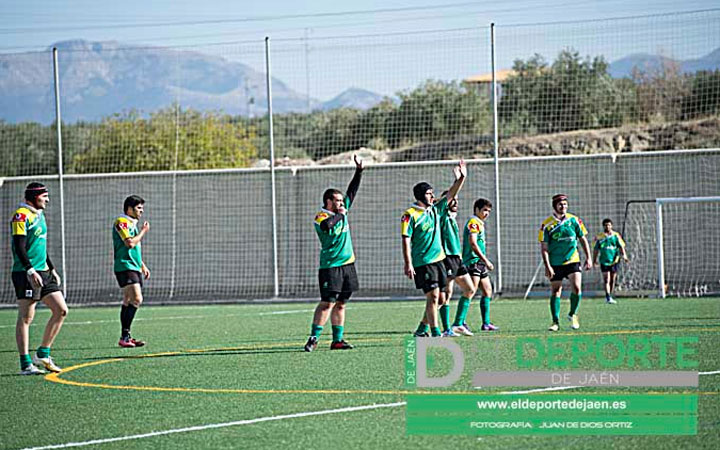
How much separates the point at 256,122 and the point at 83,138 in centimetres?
790

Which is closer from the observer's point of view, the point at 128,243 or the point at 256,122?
the point at 128,243

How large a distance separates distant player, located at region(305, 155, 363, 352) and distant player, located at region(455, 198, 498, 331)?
3027mm

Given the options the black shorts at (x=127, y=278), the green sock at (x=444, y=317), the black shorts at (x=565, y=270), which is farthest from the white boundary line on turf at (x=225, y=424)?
the black shorts at (x=565, y=270)

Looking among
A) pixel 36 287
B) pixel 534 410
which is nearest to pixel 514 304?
pixel 36 287

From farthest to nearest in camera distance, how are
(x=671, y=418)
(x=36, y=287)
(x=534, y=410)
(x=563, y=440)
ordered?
(x=36, y=287) → (x=534, y=410) → (x=671, y=418) → (x=563, y=440)

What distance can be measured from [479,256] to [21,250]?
22.8 feet

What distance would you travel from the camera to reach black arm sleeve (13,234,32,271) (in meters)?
12.1

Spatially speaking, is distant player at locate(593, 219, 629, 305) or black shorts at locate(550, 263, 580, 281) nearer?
black shorts at locate(550, 263, 580, 281)

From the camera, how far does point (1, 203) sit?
93.7ft

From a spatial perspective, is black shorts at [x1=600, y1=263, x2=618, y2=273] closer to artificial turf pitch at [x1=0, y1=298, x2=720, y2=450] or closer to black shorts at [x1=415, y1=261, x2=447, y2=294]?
artificial turf pitch at [x1=0, y1=298, x2=720, y2=450]

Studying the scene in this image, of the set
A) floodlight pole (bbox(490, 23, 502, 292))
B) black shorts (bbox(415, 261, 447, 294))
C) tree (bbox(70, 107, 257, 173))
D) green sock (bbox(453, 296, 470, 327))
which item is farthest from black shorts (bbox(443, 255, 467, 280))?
tree (bbox(70, 107, 257, 173))

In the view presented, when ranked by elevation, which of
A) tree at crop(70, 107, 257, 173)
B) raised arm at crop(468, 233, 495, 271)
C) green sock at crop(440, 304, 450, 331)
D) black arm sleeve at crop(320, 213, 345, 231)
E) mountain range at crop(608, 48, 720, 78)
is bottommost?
green sock at crop(440, 304, 450, 331)

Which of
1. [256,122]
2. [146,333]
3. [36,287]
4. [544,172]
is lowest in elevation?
[146,333]

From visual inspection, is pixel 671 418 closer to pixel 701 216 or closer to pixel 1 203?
pixel 701 216
